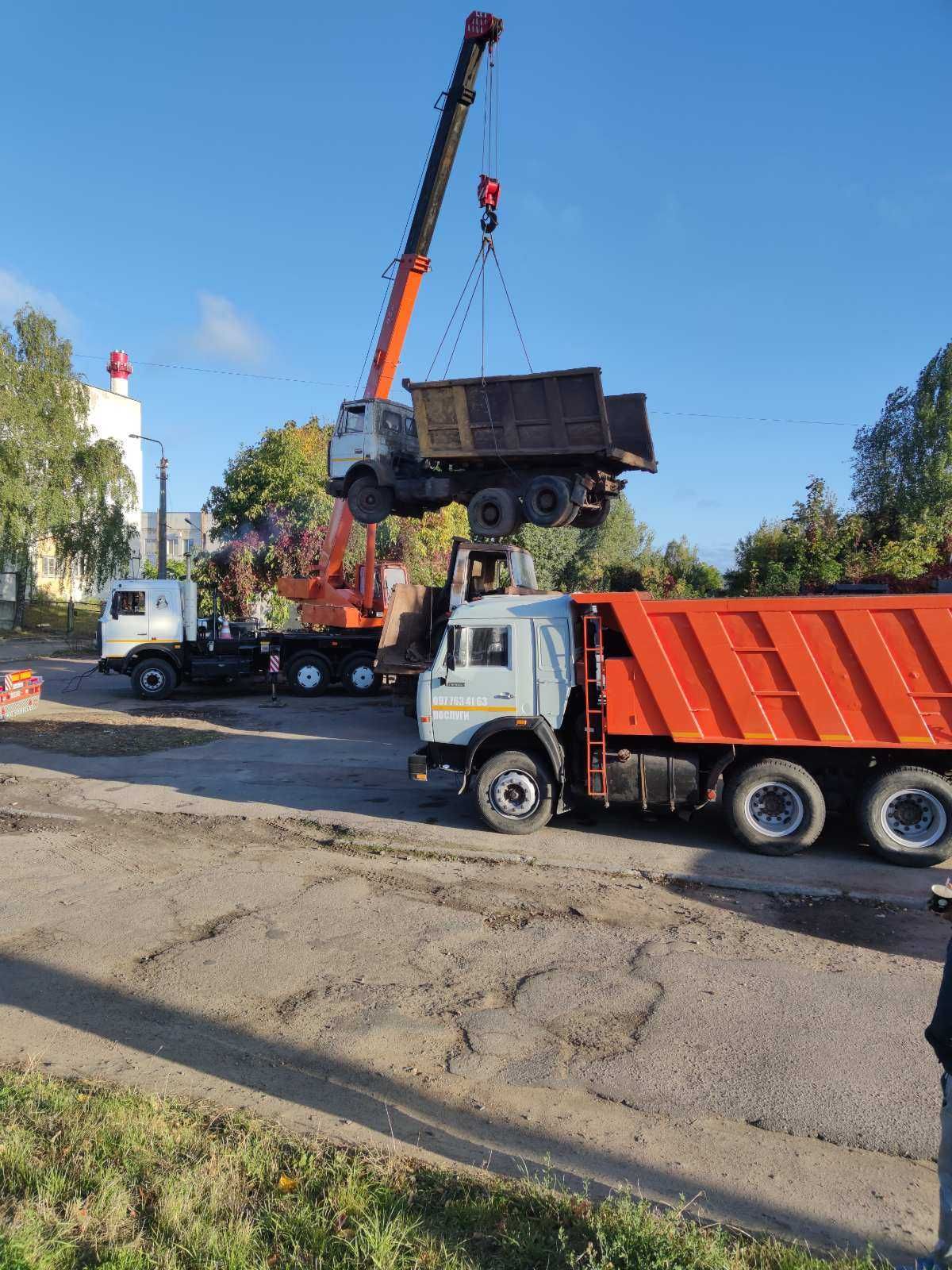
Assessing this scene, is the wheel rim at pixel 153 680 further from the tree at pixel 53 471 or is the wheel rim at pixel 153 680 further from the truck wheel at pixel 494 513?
the tree at pixel 53 471

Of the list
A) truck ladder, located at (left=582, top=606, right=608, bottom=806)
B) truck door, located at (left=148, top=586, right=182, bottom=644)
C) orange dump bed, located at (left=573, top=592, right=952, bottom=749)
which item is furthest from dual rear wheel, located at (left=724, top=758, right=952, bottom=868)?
truck door, located at (left=148, top=586, right=182, bottom=644)

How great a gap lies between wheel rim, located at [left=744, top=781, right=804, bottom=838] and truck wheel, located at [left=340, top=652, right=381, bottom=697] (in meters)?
12.7

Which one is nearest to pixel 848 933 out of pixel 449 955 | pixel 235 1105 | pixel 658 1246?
pixel 449 955

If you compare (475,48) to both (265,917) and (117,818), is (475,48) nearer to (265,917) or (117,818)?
(117,818)

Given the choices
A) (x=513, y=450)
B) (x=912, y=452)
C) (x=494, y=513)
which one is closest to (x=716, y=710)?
(x=513, y=450)

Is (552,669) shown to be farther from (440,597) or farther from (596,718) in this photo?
(440,597)

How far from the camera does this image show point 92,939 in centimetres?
637

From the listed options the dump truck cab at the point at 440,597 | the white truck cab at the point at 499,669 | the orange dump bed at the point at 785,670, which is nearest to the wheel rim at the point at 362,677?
the dump truck cab at the point at 440,597

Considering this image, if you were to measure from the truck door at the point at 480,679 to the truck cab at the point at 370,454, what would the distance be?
7.69 m

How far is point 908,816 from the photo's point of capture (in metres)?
8.27

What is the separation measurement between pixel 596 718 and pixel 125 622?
13.9 meters

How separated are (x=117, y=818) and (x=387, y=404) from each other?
9643 millimetres

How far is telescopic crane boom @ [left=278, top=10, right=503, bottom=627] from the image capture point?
53.8ft

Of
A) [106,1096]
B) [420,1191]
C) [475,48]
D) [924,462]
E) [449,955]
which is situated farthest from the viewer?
[924,462]
